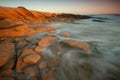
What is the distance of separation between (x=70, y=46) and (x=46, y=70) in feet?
4.79

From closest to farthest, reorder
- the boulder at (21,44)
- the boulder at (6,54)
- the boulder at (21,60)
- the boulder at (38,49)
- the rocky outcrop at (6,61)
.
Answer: the rocky outcrop at (6,61)
the boulder at (21,60)
the boulder at (6,54)
the boulder at (38,49)
the boulder at (21,44)

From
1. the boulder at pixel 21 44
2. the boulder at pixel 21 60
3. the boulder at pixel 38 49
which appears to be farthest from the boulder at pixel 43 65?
the boulder at pixel 21 44

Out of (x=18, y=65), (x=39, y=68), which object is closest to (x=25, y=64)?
(x=18, y=65)

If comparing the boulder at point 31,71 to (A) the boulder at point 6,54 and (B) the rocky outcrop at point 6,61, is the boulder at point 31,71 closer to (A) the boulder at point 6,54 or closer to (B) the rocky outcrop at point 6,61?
(B) the rocky outcrop at point 6,61

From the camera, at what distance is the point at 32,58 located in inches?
127

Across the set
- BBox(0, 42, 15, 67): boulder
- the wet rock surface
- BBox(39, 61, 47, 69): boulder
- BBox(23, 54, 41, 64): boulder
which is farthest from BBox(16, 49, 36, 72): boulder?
BBox(39, 61, 47, 69): boulder

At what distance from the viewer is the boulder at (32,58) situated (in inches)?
123

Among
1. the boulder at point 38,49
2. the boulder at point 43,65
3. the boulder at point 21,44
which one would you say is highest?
the boulder at point 43,65

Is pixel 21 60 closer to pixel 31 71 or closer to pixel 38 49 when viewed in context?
pixel 31 71

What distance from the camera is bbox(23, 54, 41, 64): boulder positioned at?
10.2ft

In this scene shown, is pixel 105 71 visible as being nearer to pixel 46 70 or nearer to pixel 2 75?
pixel 46 70

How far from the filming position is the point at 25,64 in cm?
304

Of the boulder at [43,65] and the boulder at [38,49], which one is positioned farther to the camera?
the boulder at [38,49]

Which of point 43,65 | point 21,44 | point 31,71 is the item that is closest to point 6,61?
point 31,71
